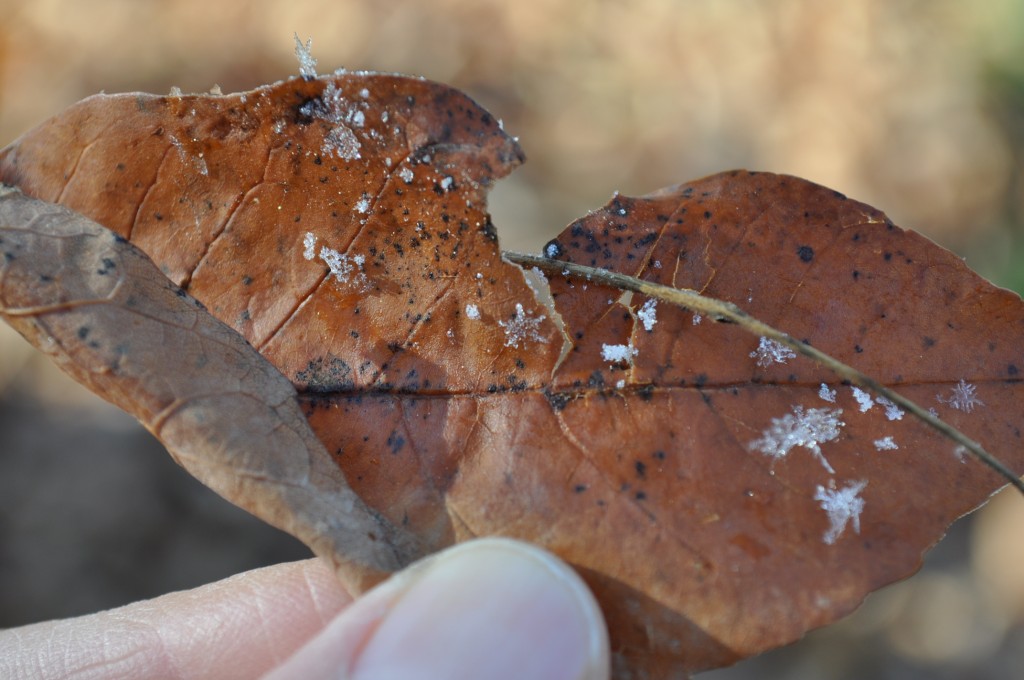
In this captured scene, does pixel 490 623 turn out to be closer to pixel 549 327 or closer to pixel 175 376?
pixel 549 327

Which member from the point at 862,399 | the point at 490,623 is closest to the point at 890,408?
the point at 862,399

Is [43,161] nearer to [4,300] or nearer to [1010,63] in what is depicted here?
[4,300]

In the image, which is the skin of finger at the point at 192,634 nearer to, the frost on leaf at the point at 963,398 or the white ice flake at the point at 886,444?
the white ice flake at the point at 886,444

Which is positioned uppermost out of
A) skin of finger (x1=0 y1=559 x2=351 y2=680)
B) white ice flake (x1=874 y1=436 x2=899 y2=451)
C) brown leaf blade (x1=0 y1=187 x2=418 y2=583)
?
white ice flake (x1=874 y1=436 x2=899 y2=451)

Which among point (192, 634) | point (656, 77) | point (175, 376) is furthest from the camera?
point (656, 77)

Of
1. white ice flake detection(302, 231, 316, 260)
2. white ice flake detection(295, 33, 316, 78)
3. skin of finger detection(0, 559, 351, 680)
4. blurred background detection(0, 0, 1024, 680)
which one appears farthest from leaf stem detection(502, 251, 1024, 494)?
blurred background detection(0, 0, 1024, 680)

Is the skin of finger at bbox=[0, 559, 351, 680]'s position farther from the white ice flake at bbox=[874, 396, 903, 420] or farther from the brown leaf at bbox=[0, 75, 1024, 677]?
the white ice flake at bbox=[874, 396, 903, 420]
